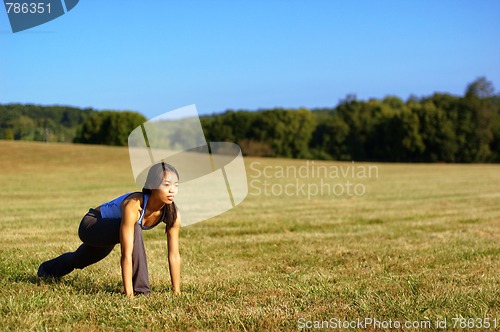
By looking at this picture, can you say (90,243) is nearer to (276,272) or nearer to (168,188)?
(168,188)

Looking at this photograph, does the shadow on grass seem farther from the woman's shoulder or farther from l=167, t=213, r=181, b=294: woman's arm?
the woman's shoulder

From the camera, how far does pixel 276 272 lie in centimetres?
771

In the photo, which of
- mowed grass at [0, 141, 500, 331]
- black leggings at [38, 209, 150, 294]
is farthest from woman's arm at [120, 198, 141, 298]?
mowed grass at [0, 141, 500, 331]

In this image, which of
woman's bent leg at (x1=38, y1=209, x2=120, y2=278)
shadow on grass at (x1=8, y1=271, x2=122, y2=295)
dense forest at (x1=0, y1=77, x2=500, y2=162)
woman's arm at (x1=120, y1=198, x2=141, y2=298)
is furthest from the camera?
dense forest at (x1=0, y1=77, x2=500, y2=162)

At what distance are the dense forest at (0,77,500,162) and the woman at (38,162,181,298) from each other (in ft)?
219

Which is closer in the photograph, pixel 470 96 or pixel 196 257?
pixel 196 257

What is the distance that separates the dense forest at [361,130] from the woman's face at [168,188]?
67245 millimetres

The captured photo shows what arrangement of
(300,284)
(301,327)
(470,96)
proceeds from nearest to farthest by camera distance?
(301,327), (300,284), (470,96)

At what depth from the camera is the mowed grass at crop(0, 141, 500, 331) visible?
4.80 meters

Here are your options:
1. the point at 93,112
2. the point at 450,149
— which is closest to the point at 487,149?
the point at 450,149

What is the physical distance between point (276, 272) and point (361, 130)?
9255 centimetres

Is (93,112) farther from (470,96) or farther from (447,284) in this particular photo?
(447,284)

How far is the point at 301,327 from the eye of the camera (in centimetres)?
443

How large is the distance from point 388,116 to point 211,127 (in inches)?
1266
